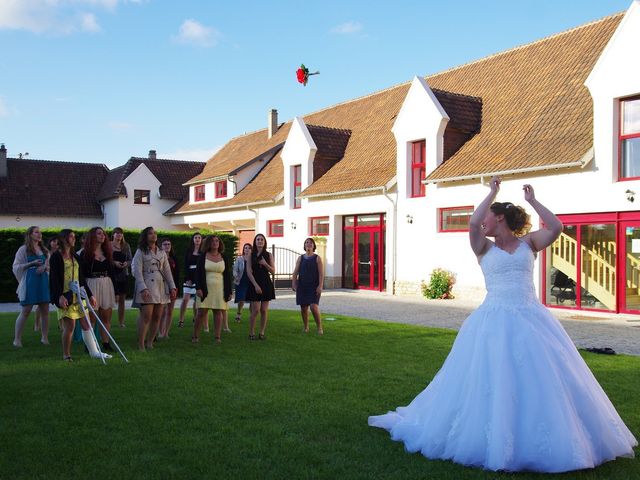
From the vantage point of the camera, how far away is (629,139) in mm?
16547

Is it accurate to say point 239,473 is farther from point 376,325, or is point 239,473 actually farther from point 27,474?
point 376,325

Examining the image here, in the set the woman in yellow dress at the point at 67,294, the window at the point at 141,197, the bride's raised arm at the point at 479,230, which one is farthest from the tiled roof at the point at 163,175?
the bride's raised arm at the point at 479,230

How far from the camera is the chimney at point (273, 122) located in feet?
128

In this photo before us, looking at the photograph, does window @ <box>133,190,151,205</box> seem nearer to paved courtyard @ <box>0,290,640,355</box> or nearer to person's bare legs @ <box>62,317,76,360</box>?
paved courtyard @ <box>0,290,640,355</box>

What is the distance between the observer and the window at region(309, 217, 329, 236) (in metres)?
27.9

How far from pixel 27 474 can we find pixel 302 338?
7.72 meters

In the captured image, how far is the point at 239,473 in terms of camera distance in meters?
4.89

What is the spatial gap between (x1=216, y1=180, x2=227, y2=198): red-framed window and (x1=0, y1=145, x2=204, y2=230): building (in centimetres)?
608

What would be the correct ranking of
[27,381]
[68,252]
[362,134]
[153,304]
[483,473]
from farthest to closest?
[362,134]
[153,304]
[68,252]
[27,381]
[483,473]

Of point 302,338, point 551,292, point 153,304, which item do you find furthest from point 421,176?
point 153,304

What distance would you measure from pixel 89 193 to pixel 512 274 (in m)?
43.4

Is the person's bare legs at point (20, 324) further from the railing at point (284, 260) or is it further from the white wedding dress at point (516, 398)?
the railing at point (284, 260)

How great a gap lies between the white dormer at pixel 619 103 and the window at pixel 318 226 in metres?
12.9

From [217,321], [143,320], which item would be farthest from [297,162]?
[143,320]
